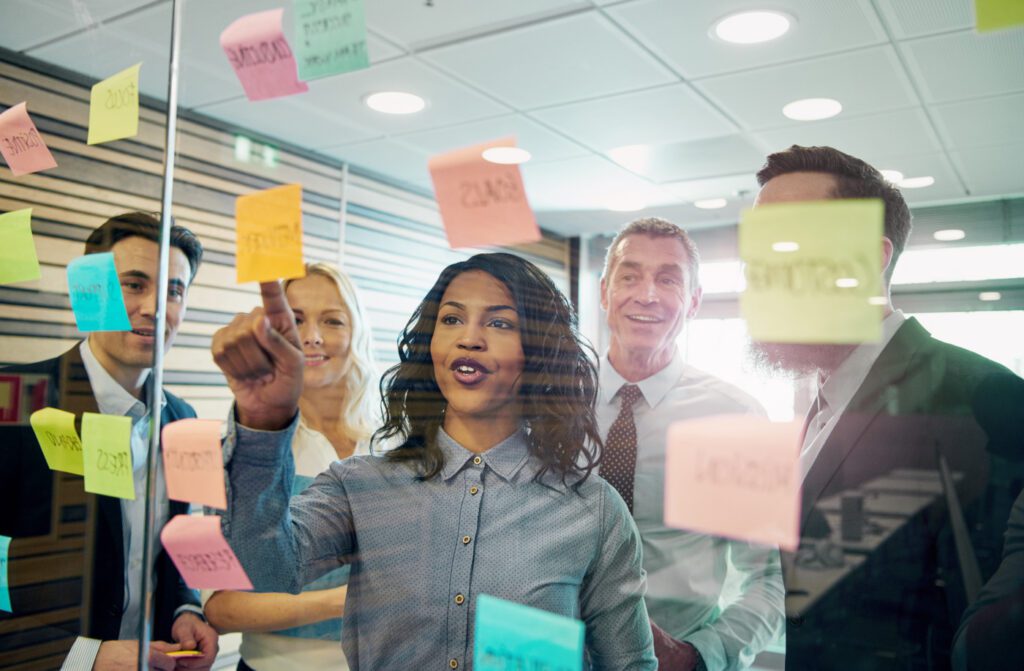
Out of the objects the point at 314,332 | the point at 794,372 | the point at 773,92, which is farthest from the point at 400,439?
the point at 773,92

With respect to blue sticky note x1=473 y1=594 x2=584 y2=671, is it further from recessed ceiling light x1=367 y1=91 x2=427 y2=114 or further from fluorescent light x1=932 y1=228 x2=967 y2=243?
recessed ceiling light x1=367 y1=91 x2=427 y2=114

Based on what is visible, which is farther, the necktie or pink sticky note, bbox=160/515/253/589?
pink sticky note, bbox=160/515/253/589


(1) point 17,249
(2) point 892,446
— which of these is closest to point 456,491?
(2) point 892,446

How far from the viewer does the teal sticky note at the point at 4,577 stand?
1466mm

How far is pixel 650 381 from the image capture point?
78 centimetres

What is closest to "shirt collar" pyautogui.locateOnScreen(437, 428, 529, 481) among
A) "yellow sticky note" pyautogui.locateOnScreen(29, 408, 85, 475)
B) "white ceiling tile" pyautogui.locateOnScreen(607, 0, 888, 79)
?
"white ceiling tile" pyautogui.locateOnScreen(607, 0, 888, 79)

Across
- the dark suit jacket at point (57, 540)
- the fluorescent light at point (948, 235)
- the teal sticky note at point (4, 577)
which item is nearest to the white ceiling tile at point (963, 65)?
the fluorescent light at point (948, 235)

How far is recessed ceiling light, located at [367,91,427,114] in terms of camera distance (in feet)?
3.24

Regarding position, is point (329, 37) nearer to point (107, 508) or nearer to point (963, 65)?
point (963, 65)

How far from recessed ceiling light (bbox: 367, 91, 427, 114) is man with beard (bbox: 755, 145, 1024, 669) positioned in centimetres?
Result: 49

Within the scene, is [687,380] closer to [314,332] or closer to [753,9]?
[753,9]

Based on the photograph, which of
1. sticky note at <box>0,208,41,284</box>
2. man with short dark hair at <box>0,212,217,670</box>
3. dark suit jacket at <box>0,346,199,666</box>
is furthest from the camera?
sticky note at <box>0,208,41,284</box>

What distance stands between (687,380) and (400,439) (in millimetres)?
366

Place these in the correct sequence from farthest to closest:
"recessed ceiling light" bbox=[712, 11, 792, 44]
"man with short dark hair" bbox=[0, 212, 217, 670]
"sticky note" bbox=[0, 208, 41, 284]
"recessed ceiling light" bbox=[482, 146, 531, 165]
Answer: "sticky note" bbox=[0, 208, 41, 284], "man with short dark hair" bbox=[0, 212, 217, 670], "recessed ceiling light" bbox=[482, 146, 531, 165], "recessed ceiling light" bbox=[712, 11, 792, 44]
